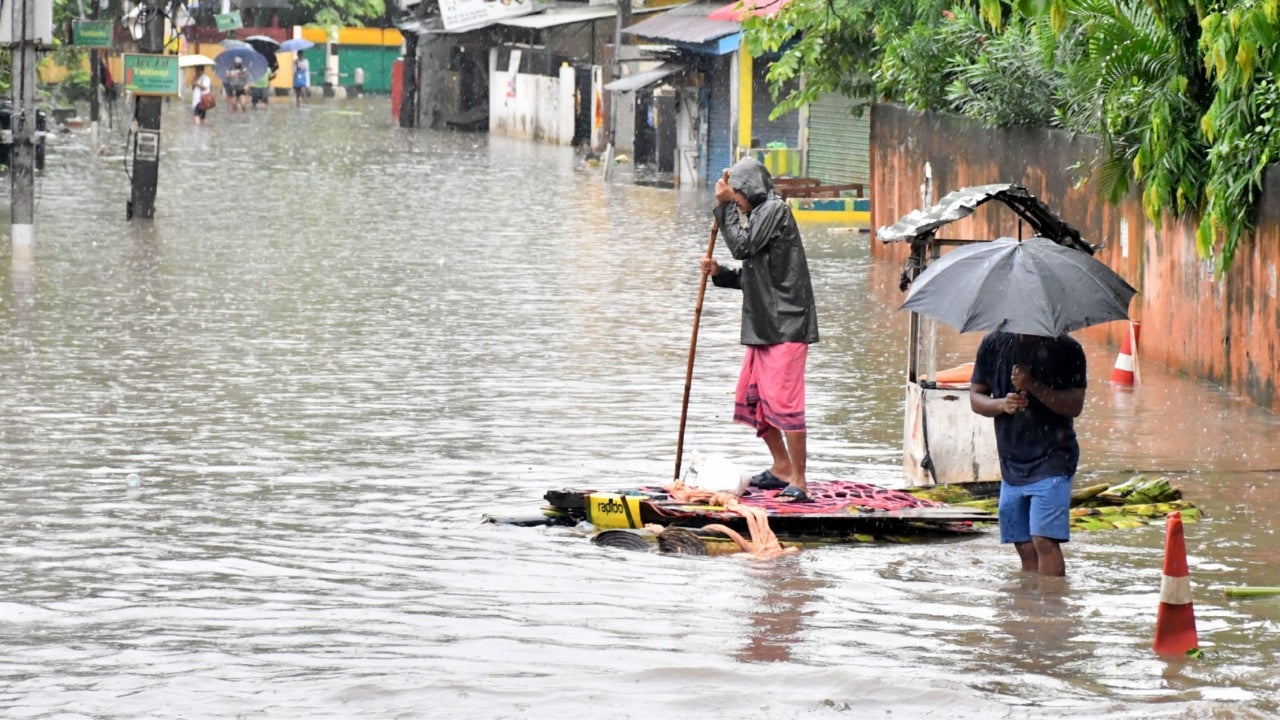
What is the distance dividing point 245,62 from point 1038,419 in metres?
59.4

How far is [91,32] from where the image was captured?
2794 centimetres

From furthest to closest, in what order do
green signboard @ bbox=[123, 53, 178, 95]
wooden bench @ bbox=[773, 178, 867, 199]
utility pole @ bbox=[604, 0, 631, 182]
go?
utility pole @ bbox=[604, 0, 631, 182] < wooden bench @ bbox=[773, 178, 867, 199] < green signboard @ bbox=[123, 53, 178, 95]

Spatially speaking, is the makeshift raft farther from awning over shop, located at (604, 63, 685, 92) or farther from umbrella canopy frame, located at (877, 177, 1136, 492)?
awning over shop, located at (604, 63, 685, 92)

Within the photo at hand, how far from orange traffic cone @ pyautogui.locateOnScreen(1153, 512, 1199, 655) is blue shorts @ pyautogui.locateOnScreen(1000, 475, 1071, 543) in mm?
863

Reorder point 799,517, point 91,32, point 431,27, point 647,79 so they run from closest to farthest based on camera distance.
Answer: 1. point 799,517
2. point 91,32
3. point 647,79
4. point 431,27

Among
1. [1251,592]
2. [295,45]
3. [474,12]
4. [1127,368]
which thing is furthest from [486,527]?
[295,45]

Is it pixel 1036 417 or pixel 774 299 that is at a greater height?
pixel 774 299

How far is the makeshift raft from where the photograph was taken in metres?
9.35

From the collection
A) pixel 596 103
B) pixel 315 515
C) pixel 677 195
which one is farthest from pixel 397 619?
pixel 596 103

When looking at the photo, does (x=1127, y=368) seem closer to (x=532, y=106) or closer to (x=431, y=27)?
(x=532, y=106)

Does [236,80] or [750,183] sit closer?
[750,183]

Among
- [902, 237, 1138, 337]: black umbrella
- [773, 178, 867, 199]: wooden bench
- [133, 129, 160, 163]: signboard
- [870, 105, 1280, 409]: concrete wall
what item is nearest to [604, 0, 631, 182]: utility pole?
[773, 178, 867, 199]: wooden bench

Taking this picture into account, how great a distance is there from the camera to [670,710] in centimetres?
663

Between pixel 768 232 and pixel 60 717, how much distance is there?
14.7ft
